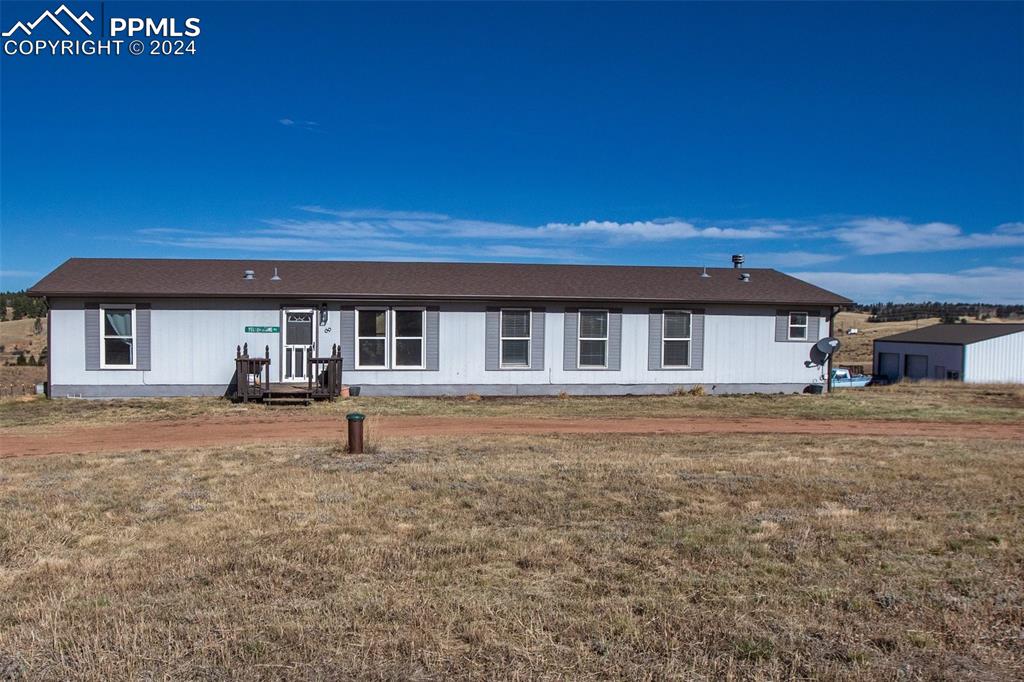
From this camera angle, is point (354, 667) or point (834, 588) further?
point (834, 588)

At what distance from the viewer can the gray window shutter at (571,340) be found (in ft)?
62.6

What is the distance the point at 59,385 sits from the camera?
1742cm

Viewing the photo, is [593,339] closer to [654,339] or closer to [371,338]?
[654,339]

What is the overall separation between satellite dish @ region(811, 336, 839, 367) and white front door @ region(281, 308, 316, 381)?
1349cm

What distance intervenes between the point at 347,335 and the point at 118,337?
5.35 meters

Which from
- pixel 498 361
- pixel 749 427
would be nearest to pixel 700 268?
pixel 498 361

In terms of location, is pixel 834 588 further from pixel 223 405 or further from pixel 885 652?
pixel 223 405

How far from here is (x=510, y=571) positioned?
5535 millimetres

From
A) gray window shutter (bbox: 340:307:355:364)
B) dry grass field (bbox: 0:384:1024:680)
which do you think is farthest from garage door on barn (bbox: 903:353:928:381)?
gray window shutter (bbox: 340:307:355:364)

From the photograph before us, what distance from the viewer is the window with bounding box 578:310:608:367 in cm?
1923

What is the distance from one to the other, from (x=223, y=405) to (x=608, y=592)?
13.5 meters

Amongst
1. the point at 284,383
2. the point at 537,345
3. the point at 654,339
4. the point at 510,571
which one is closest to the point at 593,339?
the point at 537,345

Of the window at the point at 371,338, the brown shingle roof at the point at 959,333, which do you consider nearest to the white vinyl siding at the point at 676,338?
the window at the point at 371,338

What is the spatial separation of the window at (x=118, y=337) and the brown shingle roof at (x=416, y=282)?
1.87 ft
